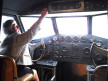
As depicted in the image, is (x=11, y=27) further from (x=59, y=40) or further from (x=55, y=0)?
(x=59, y=40)

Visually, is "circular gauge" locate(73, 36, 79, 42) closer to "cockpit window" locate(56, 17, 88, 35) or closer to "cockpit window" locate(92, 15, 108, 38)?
"cockpit window" locate(56, 17, 88, 35)

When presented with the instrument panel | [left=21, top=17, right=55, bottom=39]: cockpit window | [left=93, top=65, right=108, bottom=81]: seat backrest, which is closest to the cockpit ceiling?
[left=21, top=17, right=55, bottom=39]: cockpit window

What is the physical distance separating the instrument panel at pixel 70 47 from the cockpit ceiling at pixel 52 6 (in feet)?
3.47

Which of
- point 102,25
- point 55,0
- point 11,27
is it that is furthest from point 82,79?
point 11,27

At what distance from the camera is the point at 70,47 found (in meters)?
3.39

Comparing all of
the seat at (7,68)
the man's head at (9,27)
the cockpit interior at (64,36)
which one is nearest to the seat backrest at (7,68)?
the seat at (7,68)

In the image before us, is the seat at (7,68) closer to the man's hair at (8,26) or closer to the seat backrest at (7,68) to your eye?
the seat backrest at (7,68)

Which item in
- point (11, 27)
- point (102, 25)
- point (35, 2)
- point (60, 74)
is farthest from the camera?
point (60, 74)

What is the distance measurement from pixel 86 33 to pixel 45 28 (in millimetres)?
1338

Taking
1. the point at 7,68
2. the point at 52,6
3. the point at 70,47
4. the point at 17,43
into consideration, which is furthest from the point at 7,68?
the point at 70,47

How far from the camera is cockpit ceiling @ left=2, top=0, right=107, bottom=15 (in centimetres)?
236

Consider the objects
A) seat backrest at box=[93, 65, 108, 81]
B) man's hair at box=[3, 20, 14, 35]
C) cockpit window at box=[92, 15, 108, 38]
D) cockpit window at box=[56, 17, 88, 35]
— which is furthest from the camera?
cockpit window at box=[56, 17, 88, 35]

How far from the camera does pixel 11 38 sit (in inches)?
69.7

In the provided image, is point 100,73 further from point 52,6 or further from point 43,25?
point 43,25
